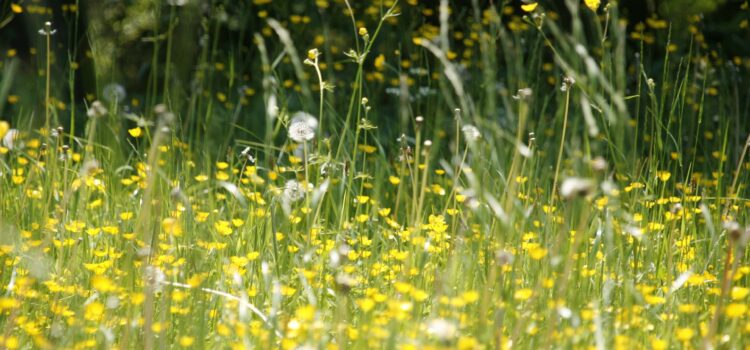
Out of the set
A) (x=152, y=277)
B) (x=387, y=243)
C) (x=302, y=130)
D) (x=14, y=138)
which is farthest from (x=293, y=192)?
(x=14, y=138)

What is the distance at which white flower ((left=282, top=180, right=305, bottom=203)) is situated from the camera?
2516 millimetres

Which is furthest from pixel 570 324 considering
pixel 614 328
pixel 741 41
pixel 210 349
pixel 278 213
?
pixel 741 41

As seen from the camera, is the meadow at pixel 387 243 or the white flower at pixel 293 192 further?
the white flower at pixel 293 192

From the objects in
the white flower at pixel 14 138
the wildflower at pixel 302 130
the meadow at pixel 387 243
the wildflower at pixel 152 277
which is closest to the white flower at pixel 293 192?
the meadow at pixel 387 243

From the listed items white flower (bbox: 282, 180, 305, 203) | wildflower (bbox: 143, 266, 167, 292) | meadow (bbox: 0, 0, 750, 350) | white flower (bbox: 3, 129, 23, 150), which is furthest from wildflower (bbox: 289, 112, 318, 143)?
white flower (bbox: 3, 129, 23, 150)

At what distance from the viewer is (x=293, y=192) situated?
8.45 ft

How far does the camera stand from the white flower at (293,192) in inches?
99.0

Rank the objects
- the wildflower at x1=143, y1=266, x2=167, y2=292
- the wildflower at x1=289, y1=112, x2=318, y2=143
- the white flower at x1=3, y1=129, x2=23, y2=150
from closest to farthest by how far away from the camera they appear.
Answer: the wildflower at x1=143, y1=266, x2=167, y2=292 < the wildflower at x1=289, y1=112, x2=318, y2=143 < the white flower at x1=3, y1=129, x2=23, y2=150

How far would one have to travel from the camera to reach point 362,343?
66.8 inches

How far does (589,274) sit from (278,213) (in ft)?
3.01

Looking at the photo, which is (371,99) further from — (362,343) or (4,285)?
(362,343)

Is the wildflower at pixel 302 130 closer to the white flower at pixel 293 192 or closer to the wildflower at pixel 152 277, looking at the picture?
the white flower at pixel 293 192

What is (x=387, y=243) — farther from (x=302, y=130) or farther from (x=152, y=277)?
(x=152, y=277)

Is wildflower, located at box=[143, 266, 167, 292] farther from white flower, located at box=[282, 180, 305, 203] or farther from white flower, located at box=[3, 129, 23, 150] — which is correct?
white flower, located at box=[3, 129, 23, 150]
